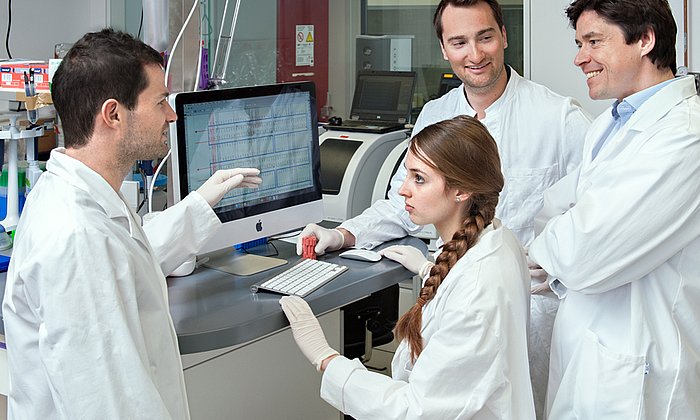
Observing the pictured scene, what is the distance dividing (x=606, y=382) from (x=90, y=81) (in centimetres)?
109

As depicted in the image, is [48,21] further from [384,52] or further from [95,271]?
[95,271]

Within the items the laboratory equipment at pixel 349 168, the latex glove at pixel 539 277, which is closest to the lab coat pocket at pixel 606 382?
the latex glove at pixel 539 277

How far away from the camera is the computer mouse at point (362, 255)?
2.12 metres

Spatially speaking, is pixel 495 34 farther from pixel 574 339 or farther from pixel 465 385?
pixel 465 385

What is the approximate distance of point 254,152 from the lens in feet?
6.98

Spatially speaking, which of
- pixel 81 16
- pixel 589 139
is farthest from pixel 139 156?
pixel 81 16

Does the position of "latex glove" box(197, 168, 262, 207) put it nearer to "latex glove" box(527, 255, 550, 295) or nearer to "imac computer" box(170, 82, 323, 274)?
"imac computer" box(170, 82, 323, 274)

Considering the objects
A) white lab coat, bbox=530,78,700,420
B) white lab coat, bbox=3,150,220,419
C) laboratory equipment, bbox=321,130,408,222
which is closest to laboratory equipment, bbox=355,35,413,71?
laboratory equipment, bbox=321,130,408,222

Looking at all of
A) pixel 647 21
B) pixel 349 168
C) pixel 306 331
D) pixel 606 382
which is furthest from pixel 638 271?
pixel 349 168

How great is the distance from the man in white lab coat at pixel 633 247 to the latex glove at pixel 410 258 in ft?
1.08

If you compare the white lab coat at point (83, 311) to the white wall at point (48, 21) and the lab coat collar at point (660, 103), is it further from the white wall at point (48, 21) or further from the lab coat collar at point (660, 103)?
the white wall at point (48, 21)

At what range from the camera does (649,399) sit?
5.53 feet

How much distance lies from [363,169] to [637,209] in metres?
1.78

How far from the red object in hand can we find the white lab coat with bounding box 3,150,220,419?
2.40ft
